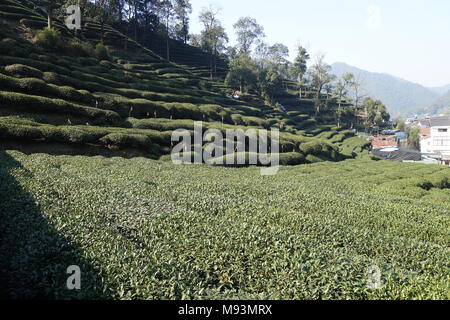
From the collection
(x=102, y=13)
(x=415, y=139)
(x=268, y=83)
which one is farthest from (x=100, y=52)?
(x=415, y=139)

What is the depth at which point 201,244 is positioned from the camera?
4984mm

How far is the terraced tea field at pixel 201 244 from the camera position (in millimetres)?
3785

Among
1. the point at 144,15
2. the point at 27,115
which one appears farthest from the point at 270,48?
the point at 27,115

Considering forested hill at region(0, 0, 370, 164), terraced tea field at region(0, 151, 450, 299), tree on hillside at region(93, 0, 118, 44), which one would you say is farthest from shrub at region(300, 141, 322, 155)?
tree on hillside at region(93, 0, 118, 44)

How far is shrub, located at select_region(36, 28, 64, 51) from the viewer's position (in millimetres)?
27408

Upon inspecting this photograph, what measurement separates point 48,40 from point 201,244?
3287 cm

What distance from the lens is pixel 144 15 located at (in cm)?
5591

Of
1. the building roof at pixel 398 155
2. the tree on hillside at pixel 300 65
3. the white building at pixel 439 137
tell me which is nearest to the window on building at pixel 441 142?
the white building at pixel 439 137

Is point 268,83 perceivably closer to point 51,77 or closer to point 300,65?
point 300,65

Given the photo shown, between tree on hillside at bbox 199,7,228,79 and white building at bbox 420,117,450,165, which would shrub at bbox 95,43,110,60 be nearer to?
tree on hillside at bbox 199,7,228,79

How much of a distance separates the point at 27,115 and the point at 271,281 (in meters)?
20.0

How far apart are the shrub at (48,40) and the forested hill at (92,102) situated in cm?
9

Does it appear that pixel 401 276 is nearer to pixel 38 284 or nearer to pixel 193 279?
pixel 193 279

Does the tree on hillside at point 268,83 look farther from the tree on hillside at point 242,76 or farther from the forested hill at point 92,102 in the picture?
the forested hill at point 92,102
